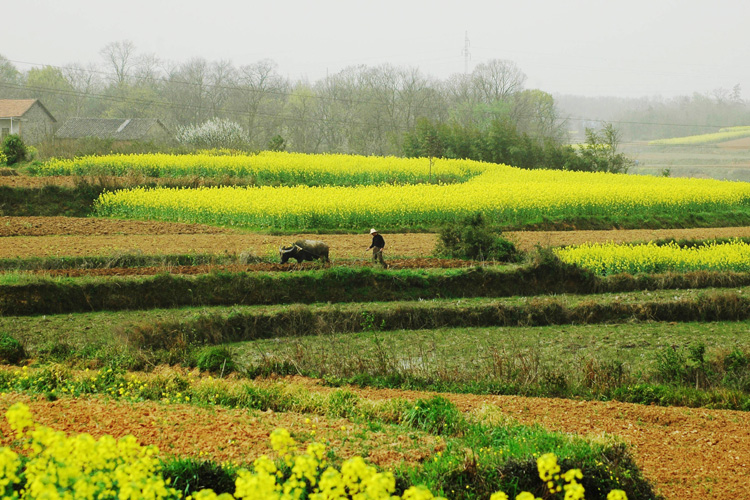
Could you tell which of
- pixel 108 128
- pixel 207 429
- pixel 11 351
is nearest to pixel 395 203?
pixel 11 351

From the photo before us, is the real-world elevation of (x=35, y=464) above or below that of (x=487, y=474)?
above

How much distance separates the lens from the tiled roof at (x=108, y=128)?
5553cm

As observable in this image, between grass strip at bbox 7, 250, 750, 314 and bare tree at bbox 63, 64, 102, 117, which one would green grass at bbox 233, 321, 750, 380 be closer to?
grass strip at bbox 7, 250, 750, 314

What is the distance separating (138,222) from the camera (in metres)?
24.0

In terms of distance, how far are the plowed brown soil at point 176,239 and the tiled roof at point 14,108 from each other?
3585cm

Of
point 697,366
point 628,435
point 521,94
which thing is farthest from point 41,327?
point 521,94

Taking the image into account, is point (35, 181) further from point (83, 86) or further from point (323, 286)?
point (83, 86)

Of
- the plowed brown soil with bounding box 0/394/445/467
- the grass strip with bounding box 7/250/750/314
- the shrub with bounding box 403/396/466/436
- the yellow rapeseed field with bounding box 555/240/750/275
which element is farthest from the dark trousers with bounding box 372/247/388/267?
the plowed brown soil with bounding box 0/394/445/467

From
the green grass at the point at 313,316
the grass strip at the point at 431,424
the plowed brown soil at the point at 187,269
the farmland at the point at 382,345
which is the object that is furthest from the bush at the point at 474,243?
the grass strip at the point at 431,424

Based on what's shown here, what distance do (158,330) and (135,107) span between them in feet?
225

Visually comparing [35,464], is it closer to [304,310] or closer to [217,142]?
[304,310]

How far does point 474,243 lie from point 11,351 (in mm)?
11379

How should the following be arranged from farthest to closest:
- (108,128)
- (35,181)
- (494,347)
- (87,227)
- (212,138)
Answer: (108,128)
(212,138)
(35,181)
(87,227)
(494,347)

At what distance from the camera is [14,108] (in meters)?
55.0
